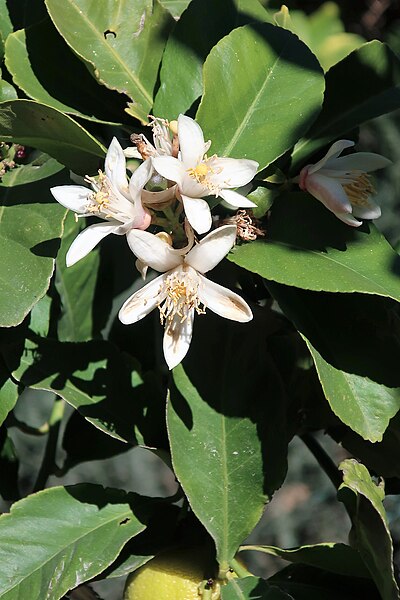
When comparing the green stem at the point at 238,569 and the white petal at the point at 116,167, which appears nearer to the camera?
the white petal at the point at 116,167

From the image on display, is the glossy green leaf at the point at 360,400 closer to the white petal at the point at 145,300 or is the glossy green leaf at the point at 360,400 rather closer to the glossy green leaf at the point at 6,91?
the white petal at the point at 145,300

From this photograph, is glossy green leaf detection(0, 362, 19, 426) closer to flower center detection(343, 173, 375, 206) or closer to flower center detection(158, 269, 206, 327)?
flower center detection(158, 269, 206, 327)

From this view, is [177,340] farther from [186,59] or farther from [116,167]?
[186,59]

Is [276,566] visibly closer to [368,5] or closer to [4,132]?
[4,132]

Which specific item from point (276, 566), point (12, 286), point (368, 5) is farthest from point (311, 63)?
point (368, 5)

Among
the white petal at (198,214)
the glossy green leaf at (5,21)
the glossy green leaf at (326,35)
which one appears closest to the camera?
the white petal at (198,214)

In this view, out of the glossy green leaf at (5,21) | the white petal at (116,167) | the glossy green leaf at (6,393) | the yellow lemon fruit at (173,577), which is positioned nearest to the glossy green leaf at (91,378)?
the glossy green leaf at (6,393)
